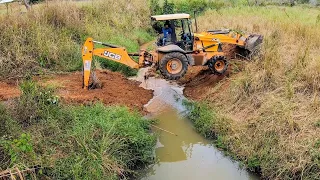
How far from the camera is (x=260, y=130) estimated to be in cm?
710

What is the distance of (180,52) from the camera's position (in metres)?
9.52

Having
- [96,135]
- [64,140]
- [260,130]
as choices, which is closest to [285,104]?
[260,130]

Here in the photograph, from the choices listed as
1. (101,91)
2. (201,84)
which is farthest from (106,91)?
(201,84)

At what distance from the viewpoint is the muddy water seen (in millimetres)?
6781

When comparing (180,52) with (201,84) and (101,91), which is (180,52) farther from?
(101,91)

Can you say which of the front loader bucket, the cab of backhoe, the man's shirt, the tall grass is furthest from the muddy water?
the tall grass

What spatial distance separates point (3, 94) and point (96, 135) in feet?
10.6

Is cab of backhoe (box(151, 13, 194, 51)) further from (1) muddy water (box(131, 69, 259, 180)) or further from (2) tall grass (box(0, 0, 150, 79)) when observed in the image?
(2) tall grass (box(0, 0, 150, 79))

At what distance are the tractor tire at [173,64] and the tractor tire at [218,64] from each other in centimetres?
106

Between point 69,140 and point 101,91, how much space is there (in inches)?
128

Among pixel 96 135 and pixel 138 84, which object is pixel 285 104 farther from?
pixel 138 84

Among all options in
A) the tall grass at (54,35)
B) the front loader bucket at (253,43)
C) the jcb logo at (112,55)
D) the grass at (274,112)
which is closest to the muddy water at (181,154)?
the grass at (274,112)

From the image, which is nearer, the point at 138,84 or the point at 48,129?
the point at 48,129

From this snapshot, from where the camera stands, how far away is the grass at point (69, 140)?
18.3ft
